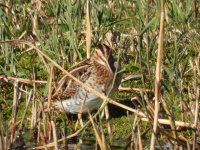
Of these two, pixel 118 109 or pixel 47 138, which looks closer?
pixel 47 138

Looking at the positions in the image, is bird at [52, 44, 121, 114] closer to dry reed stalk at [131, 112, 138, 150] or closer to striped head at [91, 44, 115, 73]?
striped head at [91, 44, 115, 73]

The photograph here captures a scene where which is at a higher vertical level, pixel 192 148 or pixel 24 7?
pixel 24 7

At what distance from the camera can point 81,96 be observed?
8.67 metres

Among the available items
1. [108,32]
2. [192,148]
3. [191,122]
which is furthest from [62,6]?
[192,148]

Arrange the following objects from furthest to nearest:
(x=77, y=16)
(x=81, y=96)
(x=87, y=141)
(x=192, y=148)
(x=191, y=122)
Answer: (x=77, y=16), (x=81, y=96), (x=87, y=141), (x=191, y=122), (x=192, y=148)

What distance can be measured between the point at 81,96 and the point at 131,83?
1079 millimetres

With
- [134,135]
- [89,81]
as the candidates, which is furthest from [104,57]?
[134,135]

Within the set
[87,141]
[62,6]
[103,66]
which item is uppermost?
[62,6]

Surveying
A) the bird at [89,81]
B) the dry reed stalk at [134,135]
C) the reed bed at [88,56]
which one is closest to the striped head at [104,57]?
the bird at [89,81]

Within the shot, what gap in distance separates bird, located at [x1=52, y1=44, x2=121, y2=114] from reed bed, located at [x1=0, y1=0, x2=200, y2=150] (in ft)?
0.44

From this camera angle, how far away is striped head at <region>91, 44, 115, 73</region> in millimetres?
8977

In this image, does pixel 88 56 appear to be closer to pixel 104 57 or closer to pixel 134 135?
pixel 104 57

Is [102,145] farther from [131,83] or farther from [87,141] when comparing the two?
[131,83]

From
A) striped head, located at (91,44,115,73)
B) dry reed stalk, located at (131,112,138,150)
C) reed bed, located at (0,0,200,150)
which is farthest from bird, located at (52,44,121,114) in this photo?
dry reed stalk, located at (131,112,138,150)
